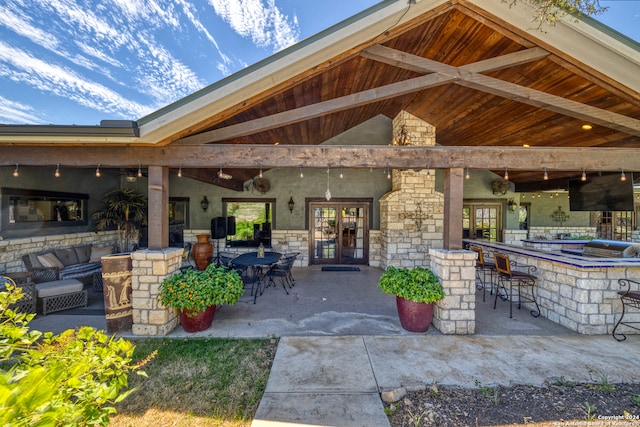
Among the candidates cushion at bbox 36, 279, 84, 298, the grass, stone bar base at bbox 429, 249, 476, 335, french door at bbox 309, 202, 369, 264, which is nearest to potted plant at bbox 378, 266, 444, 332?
stone bar base at bbox 429, 249, 476, 335

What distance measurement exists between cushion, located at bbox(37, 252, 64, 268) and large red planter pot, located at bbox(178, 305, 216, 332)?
360 centimetres

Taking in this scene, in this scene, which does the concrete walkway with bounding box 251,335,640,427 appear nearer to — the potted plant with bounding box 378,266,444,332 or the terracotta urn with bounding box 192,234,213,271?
the potted plant with bounding box 378,266,444,332

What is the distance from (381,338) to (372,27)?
3.85 metres

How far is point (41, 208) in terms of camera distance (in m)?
5.85

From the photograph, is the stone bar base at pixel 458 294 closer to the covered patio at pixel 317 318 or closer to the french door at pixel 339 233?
the covered patio at pixel 317 318

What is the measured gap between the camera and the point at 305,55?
9.91 ft

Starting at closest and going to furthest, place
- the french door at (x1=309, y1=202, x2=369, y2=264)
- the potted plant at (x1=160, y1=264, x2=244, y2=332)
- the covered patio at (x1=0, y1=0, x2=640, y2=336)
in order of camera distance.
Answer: the covered patio at (x1=0, y1=0, x2=640, y2=336), the potted plant at (x1=160, y1=264, x2=244, y2=332), the french door at (x1=309, y1=202, x2=369, y2=264)

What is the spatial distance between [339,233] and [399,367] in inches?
226

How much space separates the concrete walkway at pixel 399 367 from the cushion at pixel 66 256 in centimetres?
560

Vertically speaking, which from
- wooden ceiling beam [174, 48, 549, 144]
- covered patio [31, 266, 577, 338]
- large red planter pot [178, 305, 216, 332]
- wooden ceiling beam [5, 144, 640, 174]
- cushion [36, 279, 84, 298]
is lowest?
covered patio [31, 266, 577, 338]

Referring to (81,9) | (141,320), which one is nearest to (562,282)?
(141,320)

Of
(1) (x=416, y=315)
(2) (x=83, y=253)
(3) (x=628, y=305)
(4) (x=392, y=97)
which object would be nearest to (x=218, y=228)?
(2) (x=83, y=253)

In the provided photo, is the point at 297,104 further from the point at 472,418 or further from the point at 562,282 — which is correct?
the point at 562,282

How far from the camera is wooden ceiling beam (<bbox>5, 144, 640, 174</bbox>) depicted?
368 centimetres
